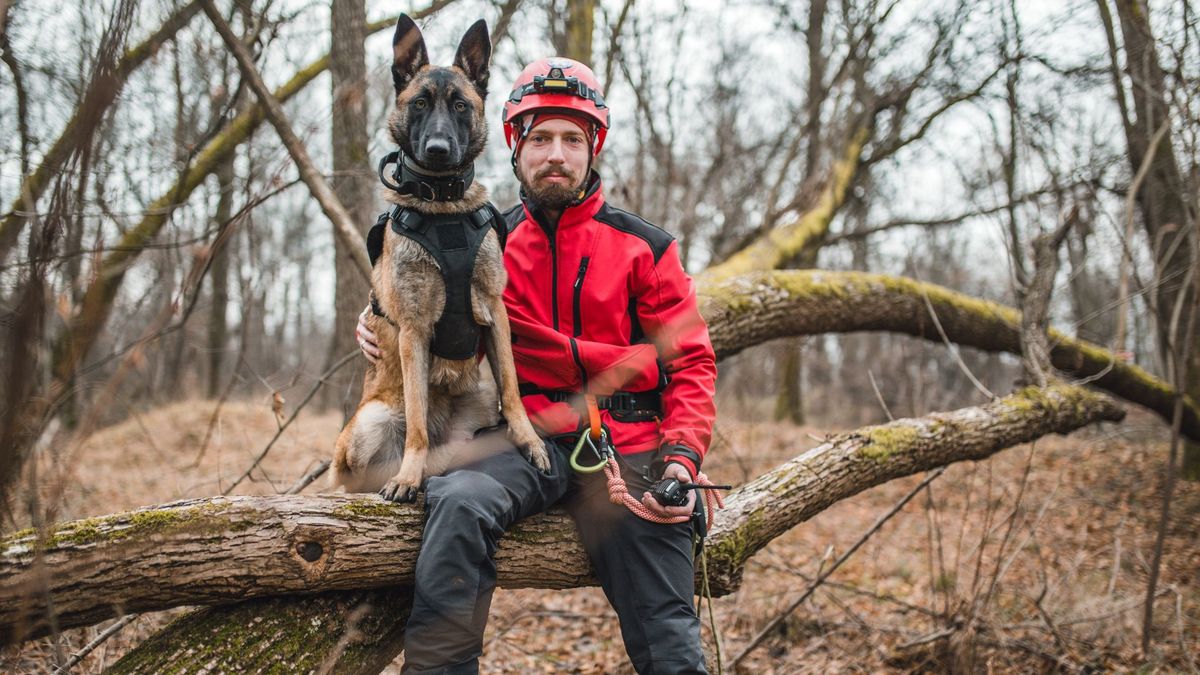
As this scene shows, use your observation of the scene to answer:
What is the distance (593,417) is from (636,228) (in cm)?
89

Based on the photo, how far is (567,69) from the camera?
315cm

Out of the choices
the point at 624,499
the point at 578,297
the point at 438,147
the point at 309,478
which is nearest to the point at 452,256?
Answer: the point at 438,147

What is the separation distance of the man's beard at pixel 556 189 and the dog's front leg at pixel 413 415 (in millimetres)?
792

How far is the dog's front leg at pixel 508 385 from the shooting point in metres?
2.98

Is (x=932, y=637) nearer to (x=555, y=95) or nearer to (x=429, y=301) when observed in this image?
(x=429, y=301)

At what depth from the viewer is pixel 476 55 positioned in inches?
128

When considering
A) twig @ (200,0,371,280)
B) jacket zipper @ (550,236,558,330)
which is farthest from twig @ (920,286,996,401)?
twig @ (200,0,371,280)

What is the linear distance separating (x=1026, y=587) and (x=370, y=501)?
18.4ft

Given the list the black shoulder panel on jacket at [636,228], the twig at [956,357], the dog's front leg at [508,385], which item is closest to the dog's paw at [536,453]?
the dog's front leg at [508,385]

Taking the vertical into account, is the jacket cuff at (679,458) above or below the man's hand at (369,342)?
below

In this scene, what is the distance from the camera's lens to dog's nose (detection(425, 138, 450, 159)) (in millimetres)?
2816

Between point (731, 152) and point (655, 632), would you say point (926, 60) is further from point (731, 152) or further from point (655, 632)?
point (655, 632)

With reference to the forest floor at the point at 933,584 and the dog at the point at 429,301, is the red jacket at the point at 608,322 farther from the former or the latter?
the forest floor at the point at 933,584

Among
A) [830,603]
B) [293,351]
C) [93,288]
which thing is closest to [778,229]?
[830,603]
